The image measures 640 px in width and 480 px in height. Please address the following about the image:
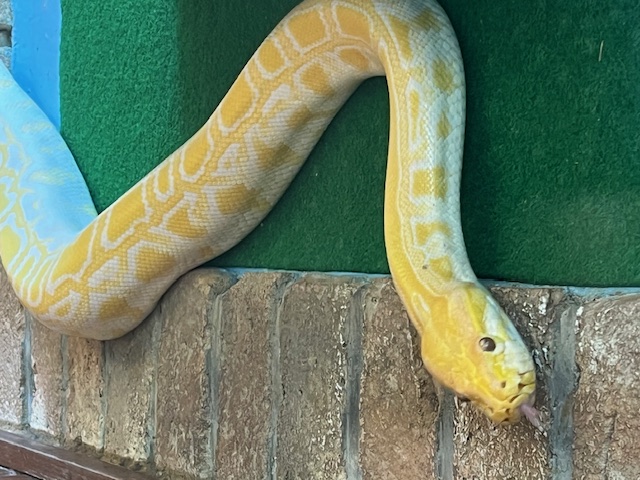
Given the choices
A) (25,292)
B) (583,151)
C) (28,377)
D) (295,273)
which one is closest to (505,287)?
(583,151)

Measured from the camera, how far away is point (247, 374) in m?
1.65

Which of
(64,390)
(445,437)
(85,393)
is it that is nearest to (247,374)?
(445,437)

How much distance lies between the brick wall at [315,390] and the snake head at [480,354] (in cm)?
10

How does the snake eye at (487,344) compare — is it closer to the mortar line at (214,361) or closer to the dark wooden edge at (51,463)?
the mortar line at (214,361)

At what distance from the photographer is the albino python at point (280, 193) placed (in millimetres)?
A: 1110

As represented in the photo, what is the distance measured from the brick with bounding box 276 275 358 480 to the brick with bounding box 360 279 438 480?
0.06 meters

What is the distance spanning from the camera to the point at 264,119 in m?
1.55

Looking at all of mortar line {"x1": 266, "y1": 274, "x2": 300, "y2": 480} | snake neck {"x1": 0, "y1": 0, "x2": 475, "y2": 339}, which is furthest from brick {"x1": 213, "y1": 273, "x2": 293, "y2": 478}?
snake neck {"x1": 0, "y1": 0, "x2": 475, "y2": 339}

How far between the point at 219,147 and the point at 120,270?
1.32ft

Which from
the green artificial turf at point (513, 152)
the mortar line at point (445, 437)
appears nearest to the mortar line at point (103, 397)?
the green artificial turf at point (513, 152)

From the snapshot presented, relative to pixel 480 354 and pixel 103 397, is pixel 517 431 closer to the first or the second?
pixel 480 354

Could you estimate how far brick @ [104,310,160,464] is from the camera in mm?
1900

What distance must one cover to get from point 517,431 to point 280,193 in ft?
2.36

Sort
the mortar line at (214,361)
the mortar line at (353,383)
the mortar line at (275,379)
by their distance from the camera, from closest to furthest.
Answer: the mortar line at (353,383)
the mortar line at (275,379)
the mortar line at (214,361)
